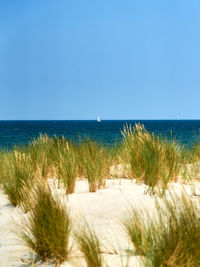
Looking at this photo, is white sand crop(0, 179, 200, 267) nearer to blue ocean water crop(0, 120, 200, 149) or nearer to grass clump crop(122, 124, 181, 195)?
grass clump crop(122, 124, 181, 195)

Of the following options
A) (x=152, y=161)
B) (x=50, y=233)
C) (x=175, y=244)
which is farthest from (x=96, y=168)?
(x=175, y=244)

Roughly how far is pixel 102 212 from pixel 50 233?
94cm

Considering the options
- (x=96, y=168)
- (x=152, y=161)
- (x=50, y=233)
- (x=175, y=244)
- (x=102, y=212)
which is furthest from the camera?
(x=96, y=168)

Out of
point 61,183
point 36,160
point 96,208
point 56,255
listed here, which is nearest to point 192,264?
point 56,255

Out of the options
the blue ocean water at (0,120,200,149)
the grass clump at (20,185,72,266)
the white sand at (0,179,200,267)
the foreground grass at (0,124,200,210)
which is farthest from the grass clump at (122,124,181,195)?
the grass clump at (20,185,72,266)

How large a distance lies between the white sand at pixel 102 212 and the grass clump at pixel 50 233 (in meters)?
0.08

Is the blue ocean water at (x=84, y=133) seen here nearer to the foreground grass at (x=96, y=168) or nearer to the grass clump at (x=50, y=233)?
the foreground grass at (x=96, y=168)

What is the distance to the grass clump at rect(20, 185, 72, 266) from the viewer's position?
2238 millimetres

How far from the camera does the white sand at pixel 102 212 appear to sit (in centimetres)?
236

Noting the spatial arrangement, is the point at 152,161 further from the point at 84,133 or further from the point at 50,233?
the point at 84,133

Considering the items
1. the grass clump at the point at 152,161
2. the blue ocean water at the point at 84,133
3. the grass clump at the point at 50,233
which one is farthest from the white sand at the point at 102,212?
the blue ocean water at the point at 84,133

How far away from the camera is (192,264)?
1811 millimetres

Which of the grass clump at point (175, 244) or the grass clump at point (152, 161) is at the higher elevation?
the grass clump at point (152, 161)

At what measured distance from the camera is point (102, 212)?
10.3 feet
